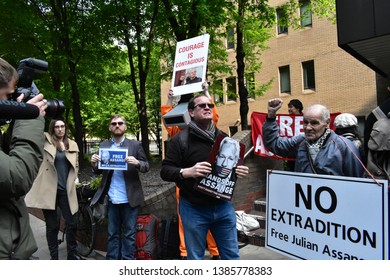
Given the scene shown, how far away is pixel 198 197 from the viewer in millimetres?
3244

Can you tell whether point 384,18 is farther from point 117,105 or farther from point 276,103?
point 117,105

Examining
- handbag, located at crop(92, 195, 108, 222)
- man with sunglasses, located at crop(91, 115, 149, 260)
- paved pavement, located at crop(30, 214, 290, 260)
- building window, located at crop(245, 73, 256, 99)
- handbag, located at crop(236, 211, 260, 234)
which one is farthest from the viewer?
building window, located at crop(245, 73, 256, 99)

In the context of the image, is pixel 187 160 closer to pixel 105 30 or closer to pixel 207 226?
pixel 207 226

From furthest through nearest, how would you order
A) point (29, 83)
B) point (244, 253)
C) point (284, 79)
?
1. point (284, 79)
2. point (244, 253)
3. point (29, 83)

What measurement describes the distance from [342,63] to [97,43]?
13.7 meters

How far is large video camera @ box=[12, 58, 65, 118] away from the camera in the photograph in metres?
1.98

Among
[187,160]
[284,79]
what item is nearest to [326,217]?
[187,160]

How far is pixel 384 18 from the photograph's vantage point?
247 inches

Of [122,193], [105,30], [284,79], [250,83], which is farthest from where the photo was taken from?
[284,79]

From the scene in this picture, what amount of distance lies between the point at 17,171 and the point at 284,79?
2334 centimetres

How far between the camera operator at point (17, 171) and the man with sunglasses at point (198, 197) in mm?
1481

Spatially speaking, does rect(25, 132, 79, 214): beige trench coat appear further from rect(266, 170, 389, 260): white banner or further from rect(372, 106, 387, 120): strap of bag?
rect(372, 106, 387, 120): strap of bag

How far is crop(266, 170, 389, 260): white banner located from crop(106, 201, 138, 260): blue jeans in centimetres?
225

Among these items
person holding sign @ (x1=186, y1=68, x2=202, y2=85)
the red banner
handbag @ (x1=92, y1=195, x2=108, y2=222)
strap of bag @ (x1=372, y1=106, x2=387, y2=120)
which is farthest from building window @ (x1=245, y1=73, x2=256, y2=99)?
strap of bag @ (x1=372, y1=106, x2=387, y2=120)
